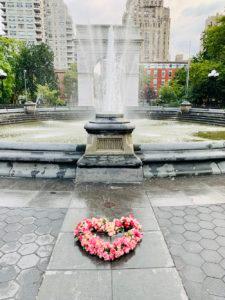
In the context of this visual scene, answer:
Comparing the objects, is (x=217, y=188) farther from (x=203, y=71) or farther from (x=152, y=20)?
(x=152, y=20)

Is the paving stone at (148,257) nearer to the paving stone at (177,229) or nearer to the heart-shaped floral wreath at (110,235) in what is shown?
the heart-shaped floral wreath at (110,235)

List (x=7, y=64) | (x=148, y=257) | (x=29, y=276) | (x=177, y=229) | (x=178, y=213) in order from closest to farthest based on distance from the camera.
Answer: (x=29, y=276), (x=148, y=257), (x=177, y=229), (x=178, y=213), (x=7, y=64)

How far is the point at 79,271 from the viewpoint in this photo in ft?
8.74

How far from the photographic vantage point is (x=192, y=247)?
3168mm

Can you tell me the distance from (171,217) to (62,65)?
380 ft

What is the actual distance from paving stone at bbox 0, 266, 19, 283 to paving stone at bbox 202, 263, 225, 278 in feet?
6.67

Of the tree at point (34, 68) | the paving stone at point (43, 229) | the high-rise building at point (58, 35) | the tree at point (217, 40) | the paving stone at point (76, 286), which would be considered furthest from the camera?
the high-rise building at point (58, 35)

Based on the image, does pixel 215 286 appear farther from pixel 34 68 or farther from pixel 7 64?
pixel 34 68

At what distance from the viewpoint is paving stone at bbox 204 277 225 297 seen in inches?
96.3

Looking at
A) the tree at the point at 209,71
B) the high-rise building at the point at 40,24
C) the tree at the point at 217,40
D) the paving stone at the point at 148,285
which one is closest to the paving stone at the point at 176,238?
the paving stone at the point at 148,285

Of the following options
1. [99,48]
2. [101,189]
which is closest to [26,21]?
[99,48]

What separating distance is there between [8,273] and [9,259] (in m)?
0.25

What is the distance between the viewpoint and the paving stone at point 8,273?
104 inches

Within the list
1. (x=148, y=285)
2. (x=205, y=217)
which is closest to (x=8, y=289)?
(x=148, y=285)
